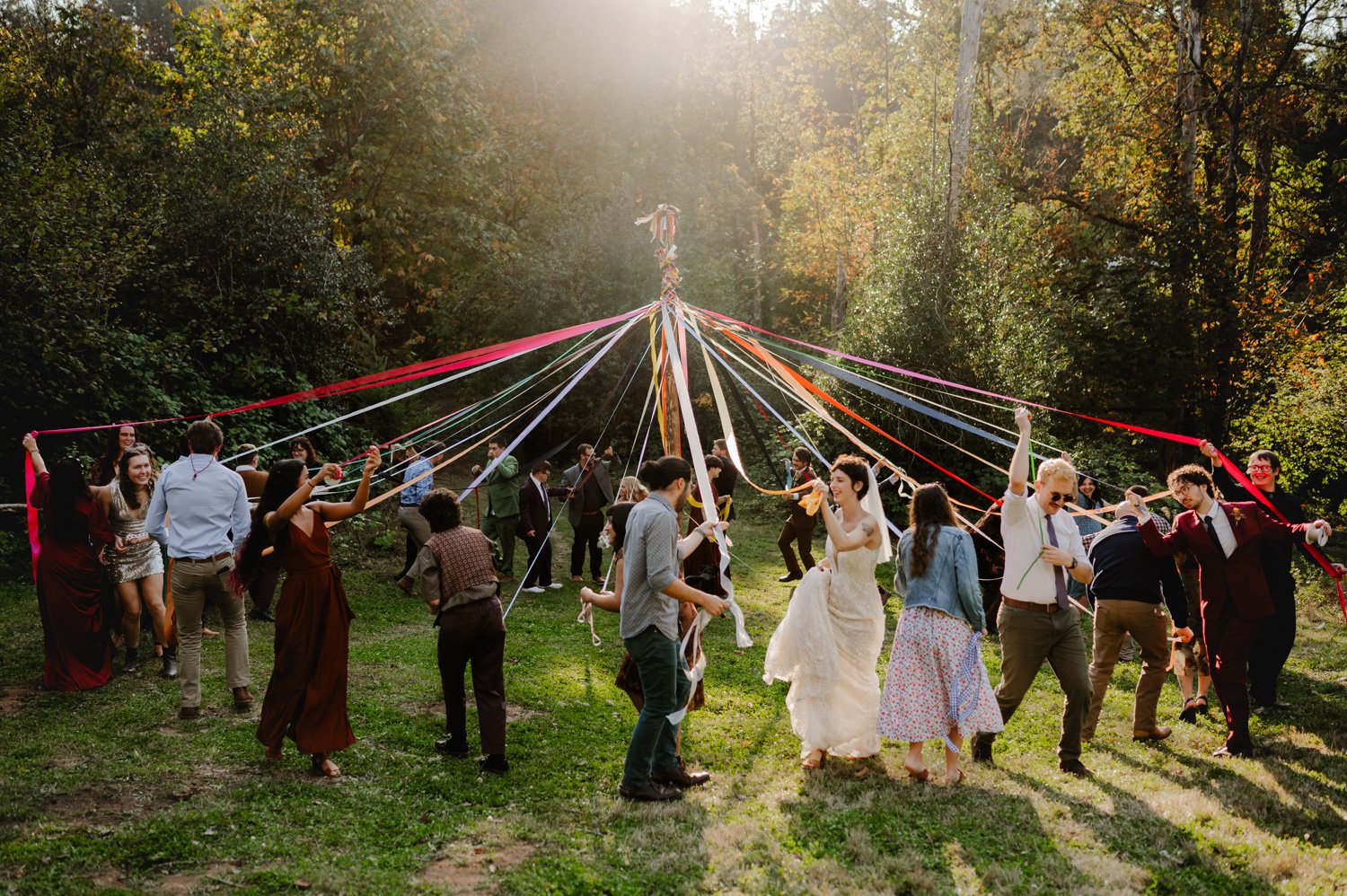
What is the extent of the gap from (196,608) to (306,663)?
1.41m

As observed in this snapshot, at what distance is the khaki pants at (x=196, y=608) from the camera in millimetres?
5969

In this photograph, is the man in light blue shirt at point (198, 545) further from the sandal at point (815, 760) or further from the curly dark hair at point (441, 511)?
the sandal at point (815, 760)

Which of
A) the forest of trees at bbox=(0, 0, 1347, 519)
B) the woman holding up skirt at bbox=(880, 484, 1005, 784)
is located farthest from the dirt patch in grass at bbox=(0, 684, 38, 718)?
the woman holding up skirt at bbox=(880, 484, 1005, 784)

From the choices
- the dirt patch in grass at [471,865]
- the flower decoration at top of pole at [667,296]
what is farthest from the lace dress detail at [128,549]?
the dirt patch in grass at [471,865]

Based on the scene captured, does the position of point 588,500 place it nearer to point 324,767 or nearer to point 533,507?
point 533,507

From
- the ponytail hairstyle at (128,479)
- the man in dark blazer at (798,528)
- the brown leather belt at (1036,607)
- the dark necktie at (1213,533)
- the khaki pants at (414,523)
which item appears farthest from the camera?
the man in dark blazer at (798,528)

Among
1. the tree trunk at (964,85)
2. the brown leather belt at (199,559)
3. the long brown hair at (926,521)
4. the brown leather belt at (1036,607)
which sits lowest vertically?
the brown leather belt at (1036,607)

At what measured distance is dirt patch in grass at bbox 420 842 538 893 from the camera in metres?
3.93

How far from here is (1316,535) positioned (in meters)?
5.57

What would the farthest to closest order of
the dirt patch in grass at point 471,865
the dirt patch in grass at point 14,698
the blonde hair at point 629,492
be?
the blonde hair at point 629,492 → the dirt patch in grass at point 14,698 → the dirt patch in grass at point 471,865

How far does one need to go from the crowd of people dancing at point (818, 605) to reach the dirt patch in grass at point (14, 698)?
0.69 ft

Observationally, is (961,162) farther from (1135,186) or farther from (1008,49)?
(1008,49)

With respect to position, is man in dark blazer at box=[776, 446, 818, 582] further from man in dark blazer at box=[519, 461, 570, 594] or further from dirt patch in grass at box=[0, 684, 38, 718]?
dirt patch in grass at box=[0, 684, 38, 718]

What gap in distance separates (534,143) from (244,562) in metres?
23.5
